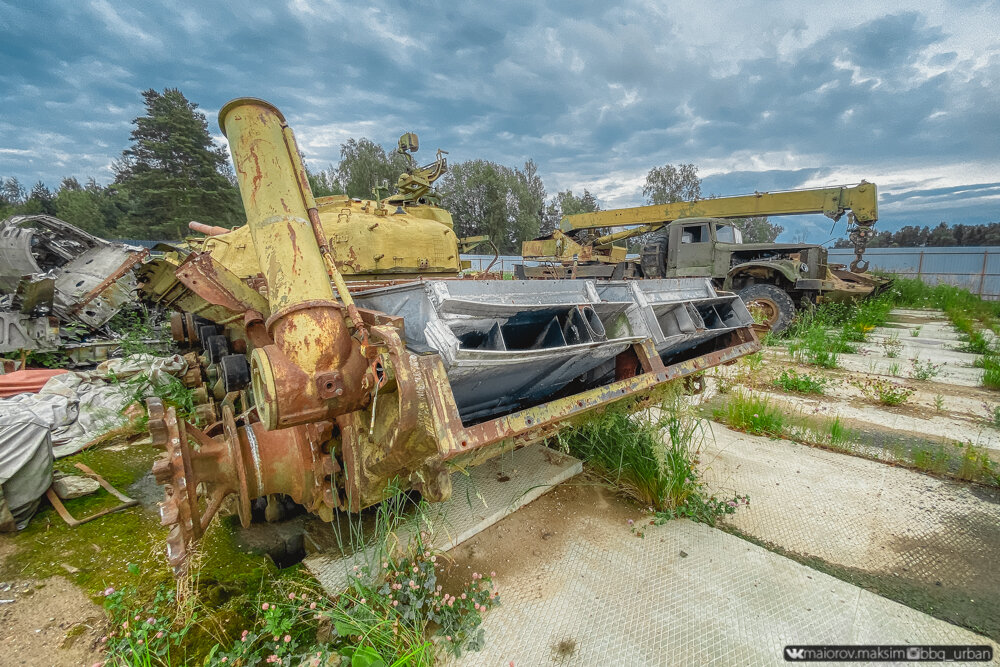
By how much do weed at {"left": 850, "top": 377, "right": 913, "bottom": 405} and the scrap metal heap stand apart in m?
8.07

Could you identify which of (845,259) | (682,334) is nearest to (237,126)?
(682,334)

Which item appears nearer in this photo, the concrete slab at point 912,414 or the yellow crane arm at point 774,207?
the concrete slab at point 912,414

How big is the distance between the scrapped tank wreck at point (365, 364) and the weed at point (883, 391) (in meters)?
3.29

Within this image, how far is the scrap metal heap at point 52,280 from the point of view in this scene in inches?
202

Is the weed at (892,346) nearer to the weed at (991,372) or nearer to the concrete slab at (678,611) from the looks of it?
the weed at (991,372)

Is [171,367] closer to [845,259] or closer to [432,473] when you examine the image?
[432,473]

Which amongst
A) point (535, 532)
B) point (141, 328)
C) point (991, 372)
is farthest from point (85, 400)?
point (991, 372)

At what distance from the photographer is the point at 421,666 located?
1.54 m

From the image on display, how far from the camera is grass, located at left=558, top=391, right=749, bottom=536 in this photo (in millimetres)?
2697

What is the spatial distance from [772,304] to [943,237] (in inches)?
1211

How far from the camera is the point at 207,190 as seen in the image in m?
27.9

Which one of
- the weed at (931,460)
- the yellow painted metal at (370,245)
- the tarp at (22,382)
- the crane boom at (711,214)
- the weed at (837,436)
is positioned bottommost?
the weed at (931,460)

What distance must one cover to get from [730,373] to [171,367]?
6.84 m

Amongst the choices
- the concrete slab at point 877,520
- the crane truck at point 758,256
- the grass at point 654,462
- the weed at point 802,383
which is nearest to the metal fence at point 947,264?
the crane truck at point 758,256
